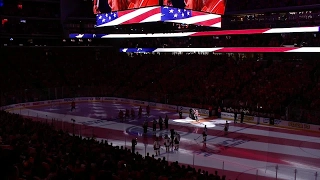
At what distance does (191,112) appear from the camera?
35.3 metres

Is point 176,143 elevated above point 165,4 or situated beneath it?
situated beneath

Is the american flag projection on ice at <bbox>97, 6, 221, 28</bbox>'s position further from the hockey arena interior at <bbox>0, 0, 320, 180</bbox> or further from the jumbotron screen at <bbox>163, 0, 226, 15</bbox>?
the jumbotron screen at <bbox>163, 0, 226, 15</bbox>

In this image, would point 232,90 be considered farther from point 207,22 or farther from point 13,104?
point 13,104

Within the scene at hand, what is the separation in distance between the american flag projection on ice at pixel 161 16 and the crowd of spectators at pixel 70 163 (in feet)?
37.1

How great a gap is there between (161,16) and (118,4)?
4.45m

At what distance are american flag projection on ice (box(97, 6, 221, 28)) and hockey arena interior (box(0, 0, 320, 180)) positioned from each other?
8cm

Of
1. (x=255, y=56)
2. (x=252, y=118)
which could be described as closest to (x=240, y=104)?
(x=252, y=118)

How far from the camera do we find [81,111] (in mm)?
39531

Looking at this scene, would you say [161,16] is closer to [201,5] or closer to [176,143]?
→ [201,5]

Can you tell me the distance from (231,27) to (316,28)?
38.5ft

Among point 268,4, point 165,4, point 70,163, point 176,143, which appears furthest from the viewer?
point 268,4

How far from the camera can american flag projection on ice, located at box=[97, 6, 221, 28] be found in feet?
82.6

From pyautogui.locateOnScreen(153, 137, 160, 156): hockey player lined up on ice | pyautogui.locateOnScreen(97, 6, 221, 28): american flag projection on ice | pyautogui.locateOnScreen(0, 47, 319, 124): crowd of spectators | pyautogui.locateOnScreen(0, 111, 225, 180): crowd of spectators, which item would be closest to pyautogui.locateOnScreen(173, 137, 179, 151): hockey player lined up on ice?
pyautogui.locateOnScreen(153, 137, 160, 156): hockey player lined up on ice

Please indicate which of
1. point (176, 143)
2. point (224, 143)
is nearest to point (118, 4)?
point (176, 143)
